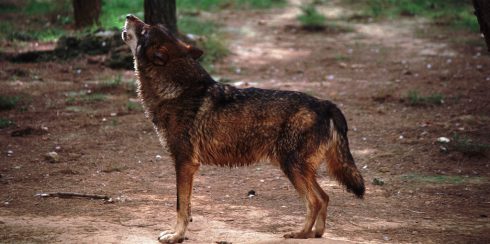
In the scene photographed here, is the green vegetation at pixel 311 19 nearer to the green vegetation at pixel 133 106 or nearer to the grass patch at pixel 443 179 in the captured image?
the green vegetation at pixel 133 106

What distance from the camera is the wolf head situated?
6.21 meters

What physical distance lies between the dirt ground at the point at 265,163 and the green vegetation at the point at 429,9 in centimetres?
203

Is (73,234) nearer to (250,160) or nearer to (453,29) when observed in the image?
(250,160)

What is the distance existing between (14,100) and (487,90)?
8557 mm

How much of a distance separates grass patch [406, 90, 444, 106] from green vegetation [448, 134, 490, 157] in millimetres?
2629

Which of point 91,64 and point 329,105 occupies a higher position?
point 329,105

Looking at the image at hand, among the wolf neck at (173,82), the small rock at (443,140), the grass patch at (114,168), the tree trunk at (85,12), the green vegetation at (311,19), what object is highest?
the wolf neck at (173,82)

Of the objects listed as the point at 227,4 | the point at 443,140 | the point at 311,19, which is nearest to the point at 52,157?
the point at 443,140

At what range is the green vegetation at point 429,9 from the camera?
62.6 feet

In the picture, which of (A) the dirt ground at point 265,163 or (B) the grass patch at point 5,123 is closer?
(A) the dirt ground at point 265,163

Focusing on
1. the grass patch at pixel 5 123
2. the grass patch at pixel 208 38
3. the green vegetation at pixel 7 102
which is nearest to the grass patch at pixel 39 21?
the grass patch at pixel 208 38

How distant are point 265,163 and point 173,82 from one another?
339 cm

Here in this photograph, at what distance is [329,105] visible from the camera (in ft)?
20.0

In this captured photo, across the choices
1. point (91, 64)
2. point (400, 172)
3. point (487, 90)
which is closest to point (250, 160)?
point (400, 172)
